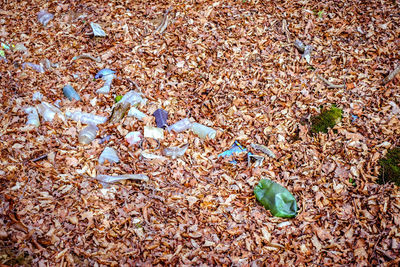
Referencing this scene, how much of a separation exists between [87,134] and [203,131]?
1953 mm

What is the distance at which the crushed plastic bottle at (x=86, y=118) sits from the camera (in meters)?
4.66

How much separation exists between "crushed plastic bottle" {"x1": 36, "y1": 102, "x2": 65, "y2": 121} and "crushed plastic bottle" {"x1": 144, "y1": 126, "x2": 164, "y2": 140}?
4.91ft

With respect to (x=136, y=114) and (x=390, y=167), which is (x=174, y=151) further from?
(x=390, y=167)

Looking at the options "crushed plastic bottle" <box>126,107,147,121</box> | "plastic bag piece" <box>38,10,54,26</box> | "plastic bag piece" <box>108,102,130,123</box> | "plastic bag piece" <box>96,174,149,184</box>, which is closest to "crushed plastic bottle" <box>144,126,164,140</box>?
"crushed plastic bottle" <box>126,107,147,121</box>

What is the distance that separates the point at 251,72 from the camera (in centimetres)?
540

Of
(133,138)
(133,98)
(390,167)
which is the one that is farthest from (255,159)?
(133,98)

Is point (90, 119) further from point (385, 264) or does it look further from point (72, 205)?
point (385, 264)

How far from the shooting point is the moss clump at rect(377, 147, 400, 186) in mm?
3670

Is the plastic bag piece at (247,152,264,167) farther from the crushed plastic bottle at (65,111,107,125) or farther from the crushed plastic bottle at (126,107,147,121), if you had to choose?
the crushed plastic bottle at (65,111,107,125)

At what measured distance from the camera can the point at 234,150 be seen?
4.45 metres

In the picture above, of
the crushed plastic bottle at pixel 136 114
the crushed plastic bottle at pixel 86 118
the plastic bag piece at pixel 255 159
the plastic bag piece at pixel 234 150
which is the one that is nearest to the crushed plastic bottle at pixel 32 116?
the crushed plastic bottle at pixel 86 118

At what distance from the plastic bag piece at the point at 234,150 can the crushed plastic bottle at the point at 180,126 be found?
81 centimetres

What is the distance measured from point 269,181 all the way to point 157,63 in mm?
3395

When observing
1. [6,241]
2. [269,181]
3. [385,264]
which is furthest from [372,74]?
[6,241]
